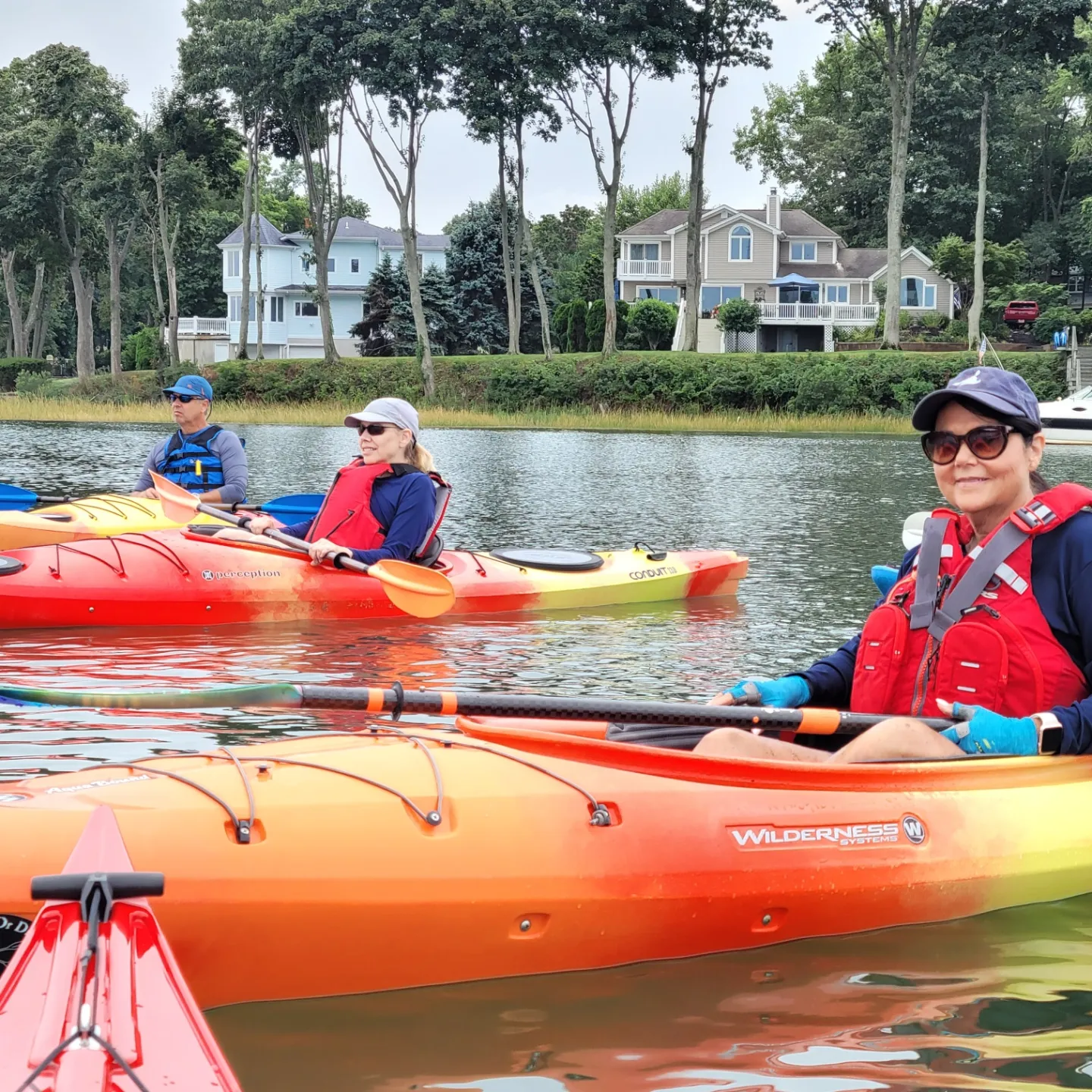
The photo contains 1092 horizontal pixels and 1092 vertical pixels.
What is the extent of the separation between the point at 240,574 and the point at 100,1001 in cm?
588

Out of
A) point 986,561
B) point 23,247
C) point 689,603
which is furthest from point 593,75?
point 986,561

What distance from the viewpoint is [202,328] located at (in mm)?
51156

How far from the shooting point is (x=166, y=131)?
41.6 metres

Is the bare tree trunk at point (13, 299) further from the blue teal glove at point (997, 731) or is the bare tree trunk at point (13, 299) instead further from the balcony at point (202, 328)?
the blue teal glove at point (997, 731)

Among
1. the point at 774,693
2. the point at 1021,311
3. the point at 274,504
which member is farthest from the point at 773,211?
the point at 774,693

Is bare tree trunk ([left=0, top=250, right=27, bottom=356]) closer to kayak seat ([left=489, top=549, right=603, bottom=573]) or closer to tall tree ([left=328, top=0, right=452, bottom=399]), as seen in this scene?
tall tree ([left=328, top=0, right=452, bottom=399])

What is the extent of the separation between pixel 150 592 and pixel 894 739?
5.09 metres

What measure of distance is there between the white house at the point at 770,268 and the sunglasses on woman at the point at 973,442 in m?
44.3

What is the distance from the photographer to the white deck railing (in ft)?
154

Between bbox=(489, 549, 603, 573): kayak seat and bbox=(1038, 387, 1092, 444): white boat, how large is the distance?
59.7 ft

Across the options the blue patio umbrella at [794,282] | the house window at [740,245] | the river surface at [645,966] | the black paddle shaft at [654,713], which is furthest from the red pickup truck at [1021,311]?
the black paddle shaft at [654,713]

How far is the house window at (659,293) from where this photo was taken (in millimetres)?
51281

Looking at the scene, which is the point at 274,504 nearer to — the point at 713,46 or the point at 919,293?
the point at 713,46

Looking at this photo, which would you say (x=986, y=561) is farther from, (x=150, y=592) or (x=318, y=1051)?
(x=150, y=592)
